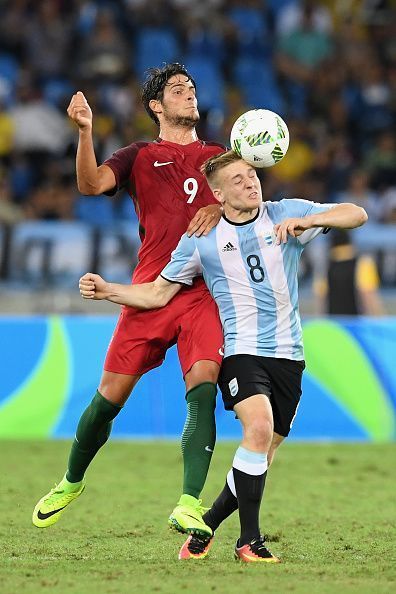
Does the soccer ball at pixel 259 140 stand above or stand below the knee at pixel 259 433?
above

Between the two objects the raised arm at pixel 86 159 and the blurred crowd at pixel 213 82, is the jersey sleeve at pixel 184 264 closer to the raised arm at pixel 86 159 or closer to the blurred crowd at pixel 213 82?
the raised arm at pixel 86 159

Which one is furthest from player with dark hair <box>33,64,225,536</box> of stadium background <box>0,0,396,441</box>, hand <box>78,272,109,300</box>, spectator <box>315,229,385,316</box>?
spectator <box>315,229,385,316</box>

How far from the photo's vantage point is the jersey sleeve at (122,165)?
22.0 ft

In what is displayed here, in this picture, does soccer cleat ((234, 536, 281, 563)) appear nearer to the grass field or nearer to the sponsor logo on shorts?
the grass field

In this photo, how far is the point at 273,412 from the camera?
627 cm

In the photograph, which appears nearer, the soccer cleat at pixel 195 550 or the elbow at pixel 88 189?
the soccer cleat at pixel 195 550

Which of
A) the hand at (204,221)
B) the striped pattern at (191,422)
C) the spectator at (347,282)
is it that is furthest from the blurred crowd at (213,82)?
the striped pattern at (191,422)

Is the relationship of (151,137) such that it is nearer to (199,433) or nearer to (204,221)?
(204,221)

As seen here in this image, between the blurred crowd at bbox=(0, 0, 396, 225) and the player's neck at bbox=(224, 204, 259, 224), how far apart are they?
365 inches

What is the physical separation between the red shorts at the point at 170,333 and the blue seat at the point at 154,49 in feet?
38.5

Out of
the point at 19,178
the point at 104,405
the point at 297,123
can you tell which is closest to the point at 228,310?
the point at 104,405

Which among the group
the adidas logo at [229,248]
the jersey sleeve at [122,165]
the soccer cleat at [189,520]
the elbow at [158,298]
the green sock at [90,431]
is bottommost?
the soccer cleat at [189,520]

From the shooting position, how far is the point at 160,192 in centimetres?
674

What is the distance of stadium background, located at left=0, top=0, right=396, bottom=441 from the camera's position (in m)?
11.7
